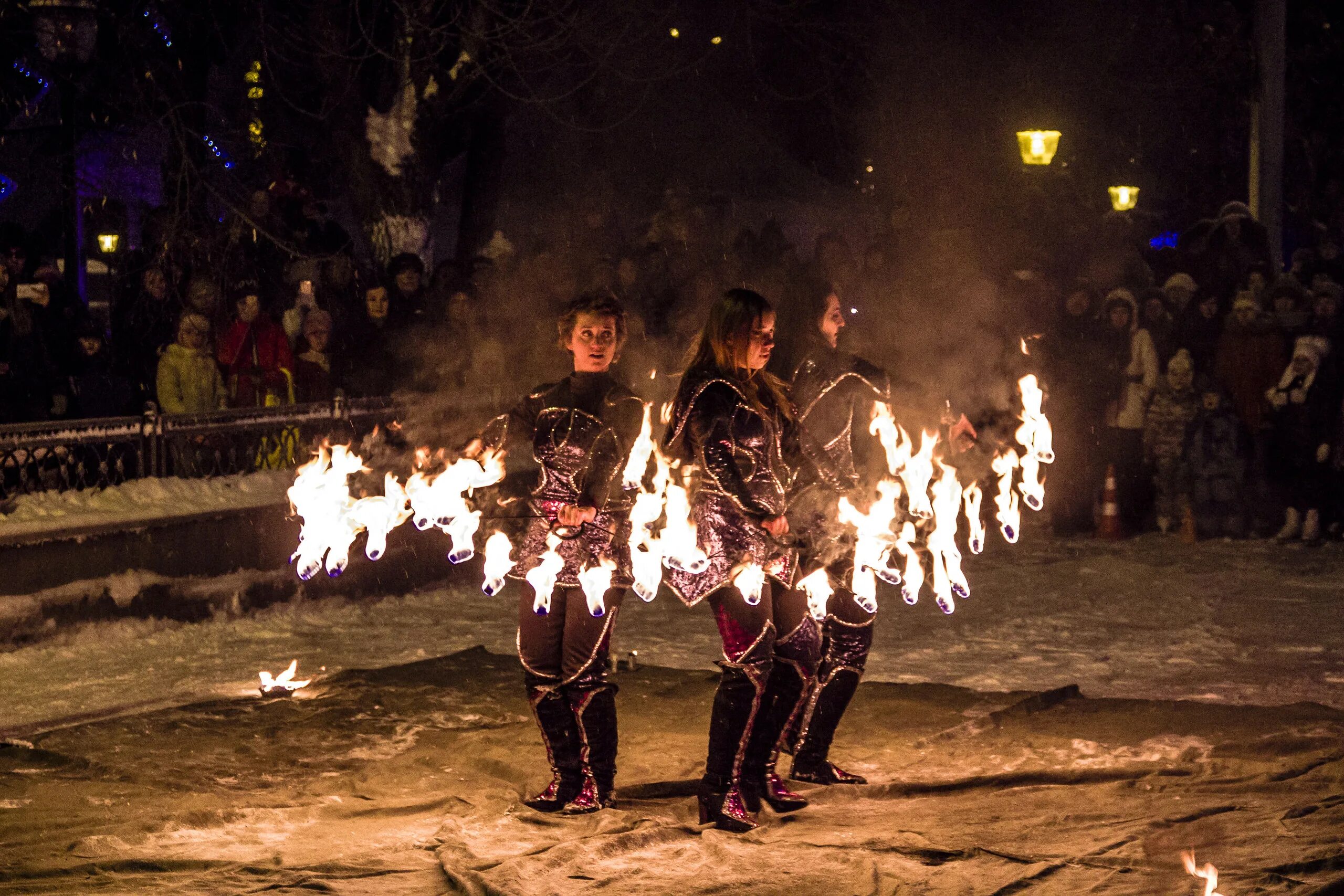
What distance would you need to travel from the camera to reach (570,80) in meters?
18.3

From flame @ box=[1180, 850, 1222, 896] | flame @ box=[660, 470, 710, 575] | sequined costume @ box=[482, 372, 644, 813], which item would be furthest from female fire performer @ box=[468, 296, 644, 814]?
flame @ box=[1180, 850, 1222, 896]

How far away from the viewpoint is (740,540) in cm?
597

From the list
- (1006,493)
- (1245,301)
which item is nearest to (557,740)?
(1006,493)

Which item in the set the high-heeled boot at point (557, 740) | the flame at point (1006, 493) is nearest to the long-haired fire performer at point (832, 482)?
the high-heeled boot at point (557, 740)

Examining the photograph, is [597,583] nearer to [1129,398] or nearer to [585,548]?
[585,548]

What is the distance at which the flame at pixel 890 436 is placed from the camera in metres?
6.66

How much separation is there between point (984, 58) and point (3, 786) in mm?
16943

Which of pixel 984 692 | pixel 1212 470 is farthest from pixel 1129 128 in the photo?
pixel 984 692

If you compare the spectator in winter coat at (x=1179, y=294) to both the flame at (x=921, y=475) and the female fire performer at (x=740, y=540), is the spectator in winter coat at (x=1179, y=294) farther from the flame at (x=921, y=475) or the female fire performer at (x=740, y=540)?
the female fire performer at (x=740, y=540)

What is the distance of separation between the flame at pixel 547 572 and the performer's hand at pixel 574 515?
0.08 meters

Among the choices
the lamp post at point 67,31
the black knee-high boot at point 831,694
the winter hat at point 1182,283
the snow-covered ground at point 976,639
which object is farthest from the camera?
the winter hat at point 1182,283

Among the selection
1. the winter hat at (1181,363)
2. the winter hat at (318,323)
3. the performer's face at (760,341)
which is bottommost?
the performer's face at (760,341)

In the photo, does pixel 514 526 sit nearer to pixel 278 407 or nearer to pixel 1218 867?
pixel 1218 867

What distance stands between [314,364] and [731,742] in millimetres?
6776
